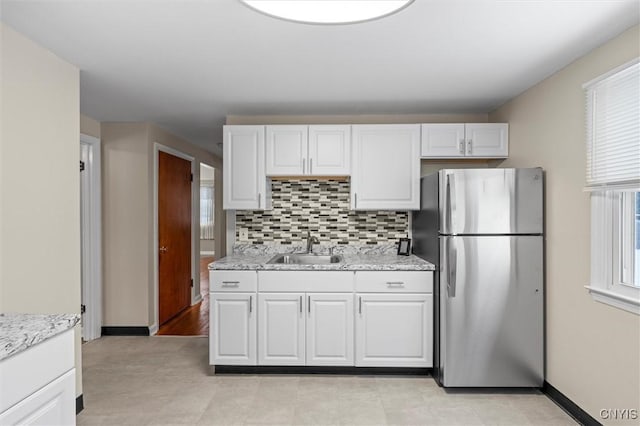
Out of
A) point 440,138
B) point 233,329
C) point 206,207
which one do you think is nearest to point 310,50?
point 440,138

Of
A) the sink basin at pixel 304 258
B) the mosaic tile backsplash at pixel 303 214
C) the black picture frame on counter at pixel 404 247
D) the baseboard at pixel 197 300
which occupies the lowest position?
the baseboard at pixel 197 300

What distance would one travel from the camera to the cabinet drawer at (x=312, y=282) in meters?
3.24

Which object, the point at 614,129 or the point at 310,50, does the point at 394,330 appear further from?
the point at 310,50

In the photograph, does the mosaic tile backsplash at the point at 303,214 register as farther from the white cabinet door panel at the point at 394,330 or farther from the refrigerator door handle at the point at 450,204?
the refrigerator door handle at the point at 450,204

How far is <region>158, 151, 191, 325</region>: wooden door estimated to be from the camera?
470cm

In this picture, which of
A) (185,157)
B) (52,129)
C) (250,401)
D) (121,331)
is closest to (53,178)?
(52,129)

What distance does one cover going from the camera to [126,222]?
171 inches

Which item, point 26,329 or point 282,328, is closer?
point 26,329

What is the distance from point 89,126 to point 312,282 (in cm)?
285

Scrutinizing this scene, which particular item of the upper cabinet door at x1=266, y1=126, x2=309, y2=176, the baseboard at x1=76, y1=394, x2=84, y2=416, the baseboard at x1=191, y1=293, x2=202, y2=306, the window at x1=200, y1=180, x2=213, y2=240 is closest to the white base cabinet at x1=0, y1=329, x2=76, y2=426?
the baseboard at x1=76, y1=394, x2=84, y2=416

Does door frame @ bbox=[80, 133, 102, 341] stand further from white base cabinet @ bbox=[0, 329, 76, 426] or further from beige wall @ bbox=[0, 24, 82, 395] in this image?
white base cabinet @ bbox=[0, 329, 76, 426]

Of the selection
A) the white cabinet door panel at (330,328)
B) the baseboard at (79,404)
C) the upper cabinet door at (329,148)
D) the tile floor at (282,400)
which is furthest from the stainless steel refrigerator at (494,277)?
the baseboard at (79,404)

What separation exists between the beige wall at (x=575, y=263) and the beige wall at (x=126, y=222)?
3.73 m

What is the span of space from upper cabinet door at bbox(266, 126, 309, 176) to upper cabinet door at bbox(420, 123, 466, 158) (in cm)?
106
